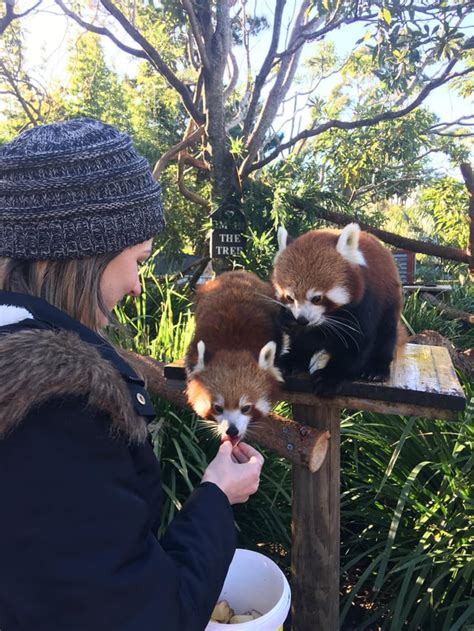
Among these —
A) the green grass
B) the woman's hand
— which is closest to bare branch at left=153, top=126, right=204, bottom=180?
the green grass

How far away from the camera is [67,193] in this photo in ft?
2.93

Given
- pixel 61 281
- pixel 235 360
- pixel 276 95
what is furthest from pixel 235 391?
pixel 276 95

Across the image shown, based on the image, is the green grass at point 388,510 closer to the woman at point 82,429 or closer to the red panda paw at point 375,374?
the red panda paw at point 375,374

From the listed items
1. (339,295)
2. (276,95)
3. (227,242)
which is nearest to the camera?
(339,295)

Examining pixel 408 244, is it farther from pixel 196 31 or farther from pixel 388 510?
pixel 388 510

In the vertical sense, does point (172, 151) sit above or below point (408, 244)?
above

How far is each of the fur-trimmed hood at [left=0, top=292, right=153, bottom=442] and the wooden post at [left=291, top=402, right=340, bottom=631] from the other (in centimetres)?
105

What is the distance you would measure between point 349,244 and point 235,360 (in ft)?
2.06

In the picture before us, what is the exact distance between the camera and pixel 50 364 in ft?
2.44

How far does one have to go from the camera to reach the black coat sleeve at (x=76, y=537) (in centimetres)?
66

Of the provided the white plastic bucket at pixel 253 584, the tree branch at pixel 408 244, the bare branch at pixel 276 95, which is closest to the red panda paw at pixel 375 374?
the white plastic bucket at pixel 253 584

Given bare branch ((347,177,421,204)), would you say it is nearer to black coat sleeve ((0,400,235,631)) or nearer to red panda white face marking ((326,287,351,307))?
red panda white face marking ((326,287,351,307))

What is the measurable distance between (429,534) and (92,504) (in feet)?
6.46

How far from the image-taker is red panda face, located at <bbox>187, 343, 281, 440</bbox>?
1.80 meters
